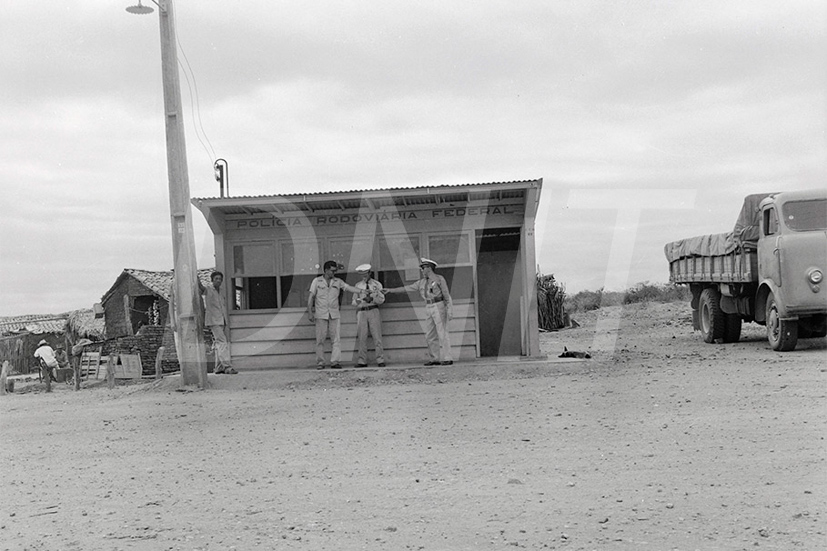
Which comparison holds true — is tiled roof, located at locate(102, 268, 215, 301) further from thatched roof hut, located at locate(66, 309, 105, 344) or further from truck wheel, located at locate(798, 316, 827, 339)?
truck wheel, located at locate(798, 316, 827, 339)

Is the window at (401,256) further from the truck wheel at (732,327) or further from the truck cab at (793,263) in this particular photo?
the truck wheel at (732,327)

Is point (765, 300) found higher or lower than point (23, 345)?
higher

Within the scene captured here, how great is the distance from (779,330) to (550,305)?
57.4 feet

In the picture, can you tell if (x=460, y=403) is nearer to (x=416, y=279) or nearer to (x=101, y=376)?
(x=416, y=279)

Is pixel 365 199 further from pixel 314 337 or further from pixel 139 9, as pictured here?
pixel 139 9

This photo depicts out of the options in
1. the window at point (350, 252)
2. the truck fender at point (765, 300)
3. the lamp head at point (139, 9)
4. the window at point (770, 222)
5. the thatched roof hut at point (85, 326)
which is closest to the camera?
the lamp head at point (139, 9)

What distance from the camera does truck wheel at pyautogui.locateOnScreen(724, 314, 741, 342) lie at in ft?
57.7

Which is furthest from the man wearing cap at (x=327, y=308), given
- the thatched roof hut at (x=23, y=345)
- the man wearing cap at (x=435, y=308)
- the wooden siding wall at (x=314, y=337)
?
the thatched roof hut at (x=23, y=345)

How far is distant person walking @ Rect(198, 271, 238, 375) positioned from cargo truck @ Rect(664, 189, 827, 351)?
906 cm

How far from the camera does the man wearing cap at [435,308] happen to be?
13.5m

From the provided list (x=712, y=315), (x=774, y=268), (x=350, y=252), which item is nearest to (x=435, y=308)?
(x=350, y=252)

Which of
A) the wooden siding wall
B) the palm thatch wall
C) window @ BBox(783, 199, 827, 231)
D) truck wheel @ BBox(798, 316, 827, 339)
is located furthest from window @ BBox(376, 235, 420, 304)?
the palm thatch wall

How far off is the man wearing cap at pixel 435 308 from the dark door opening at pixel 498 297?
2013mm

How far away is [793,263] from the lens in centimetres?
1387
